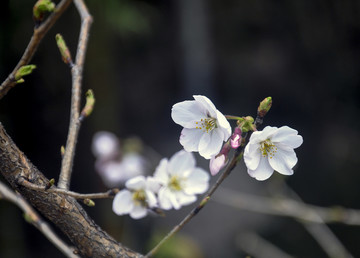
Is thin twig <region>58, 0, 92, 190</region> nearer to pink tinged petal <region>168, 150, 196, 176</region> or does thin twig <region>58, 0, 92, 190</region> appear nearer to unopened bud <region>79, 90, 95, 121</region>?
unopened bud <region>79, 90, 95, 121</region>

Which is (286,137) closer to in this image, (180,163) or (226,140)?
(226,140)

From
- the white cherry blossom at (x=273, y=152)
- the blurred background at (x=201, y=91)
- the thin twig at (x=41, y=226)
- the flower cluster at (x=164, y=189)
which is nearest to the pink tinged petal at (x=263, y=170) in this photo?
the white cherry blossom at (x=273, y=152)

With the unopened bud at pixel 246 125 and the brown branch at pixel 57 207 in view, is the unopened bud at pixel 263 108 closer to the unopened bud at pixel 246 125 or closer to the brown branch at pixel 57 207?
the unopened bud at pixel 246 125

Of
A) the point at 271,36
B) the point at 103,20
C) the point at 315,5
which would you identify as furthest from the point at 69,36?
the point at 271,36

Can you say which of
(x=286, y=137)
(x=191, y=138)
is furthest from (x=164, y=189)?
(x=286, y=137)

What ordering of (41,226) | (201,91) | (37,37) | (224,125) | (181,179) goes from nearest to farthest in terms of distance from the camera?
(37,37) < (224,125) < (41,226) < (181,179) < (201,91)

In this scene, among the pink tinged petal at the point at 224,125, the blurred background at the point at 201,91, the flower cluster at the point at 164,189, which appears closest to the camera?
the pink tinged petal at the point at 224,125

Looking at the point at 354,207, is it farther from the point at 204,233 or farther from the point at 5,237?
the point at 5,237
